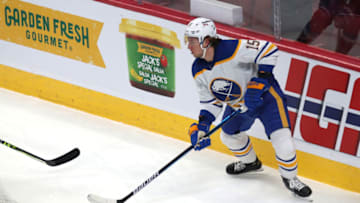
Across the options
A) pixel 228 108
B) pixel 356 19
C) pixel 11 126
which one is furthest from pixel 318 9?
pixel 11 126

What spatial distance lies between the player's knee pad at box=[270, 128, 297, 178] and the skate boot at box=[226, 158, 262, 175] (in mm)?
353

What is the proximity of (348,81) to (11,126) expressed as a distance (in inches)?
101

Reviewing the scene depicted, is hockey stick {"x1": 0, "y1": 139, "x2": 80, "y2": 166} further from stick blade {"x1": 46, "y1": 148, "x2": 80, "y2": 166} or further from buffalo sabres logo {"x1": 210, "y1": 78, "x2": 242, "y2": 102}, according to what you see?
buffalo sabres logo {"x1": 210, "y1": 78, "x2": 242, "y2": 102}

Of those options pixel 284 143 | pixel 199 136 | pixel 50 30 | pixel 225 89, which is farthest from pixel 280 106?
pixel 50 30

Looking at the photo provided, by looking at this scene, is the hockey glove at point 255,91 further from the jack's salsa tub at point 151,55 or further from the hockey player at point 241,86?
the jack's salsa tub at point 151,55

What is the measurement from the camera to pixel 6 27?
17.5ft

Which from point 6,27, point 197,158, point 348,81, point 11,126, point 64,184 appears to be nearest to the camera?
point 348,81

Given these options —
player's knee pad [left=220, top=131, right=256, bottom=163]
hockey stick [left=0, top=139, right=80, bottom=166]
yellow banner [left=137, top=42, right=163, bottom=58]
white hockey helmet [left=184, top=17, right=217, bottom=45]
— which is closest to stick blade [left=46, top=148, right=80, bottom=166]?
hockey stick [left=0, top=139, right=80, bottom=166]

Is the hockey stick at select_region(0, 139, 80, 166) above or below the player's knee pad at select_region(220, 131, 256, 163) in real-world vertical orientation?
below

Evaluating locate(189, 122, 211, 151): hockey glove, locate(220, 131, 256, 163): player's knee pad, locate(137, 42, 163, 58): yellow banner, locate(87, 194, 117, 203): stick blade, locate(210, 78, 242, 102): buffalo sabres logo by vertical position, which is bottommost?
locate(87, 194, 117, 203): stick blade

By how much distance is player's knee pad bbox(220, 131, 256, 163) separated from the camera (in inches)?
156

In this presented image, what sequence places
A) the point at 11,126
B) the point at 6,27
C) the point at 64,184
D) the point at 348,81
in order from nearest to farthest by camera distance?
the point at 348,81 < the point at 64,184 < the point at 11,126 < the point at 6,27

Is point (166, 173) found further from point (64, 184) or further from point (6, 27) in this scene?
point (6, 27)

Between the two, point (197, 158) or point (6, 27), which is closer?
point (197, 158)
